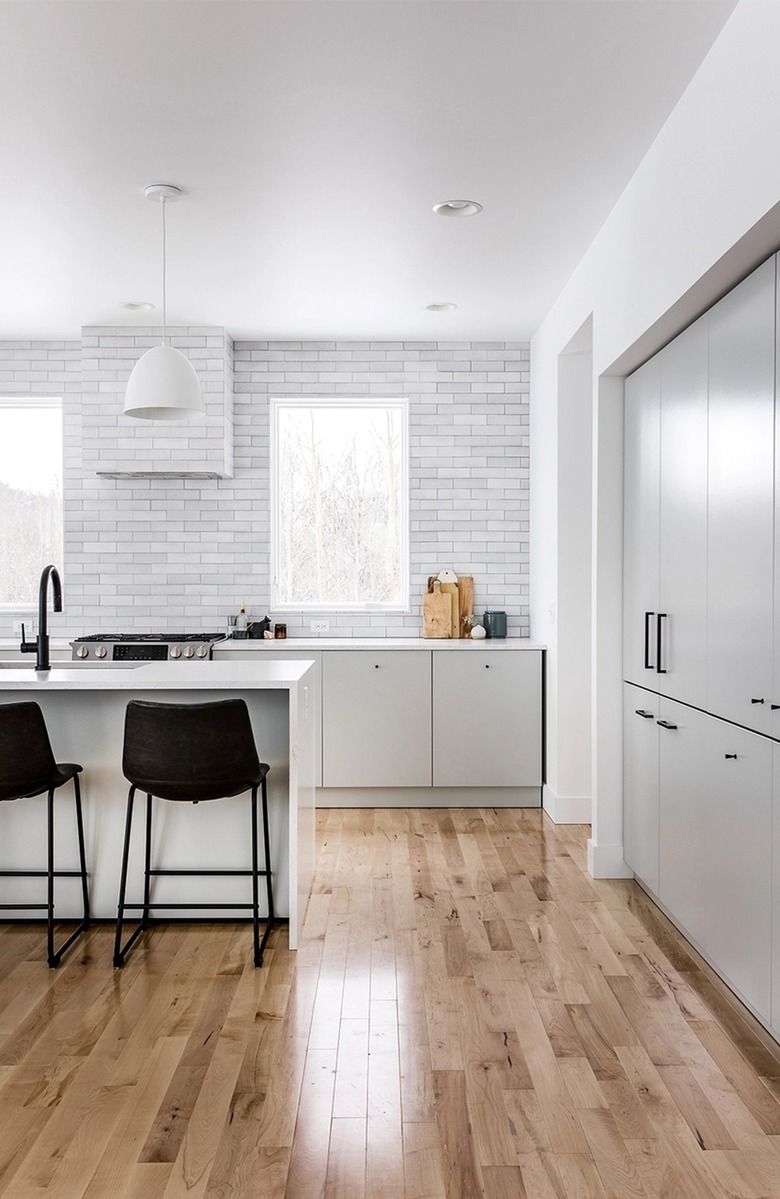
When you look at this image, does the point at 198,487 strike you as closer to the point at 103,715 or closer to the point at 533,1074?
the point at 103,715

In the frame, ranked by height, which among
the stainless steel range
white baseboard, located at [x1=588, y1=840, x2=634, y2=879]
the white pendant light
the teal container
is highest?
the white pendant light

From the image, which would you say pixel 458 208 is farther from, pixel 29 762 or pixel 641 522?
pixel 29 762

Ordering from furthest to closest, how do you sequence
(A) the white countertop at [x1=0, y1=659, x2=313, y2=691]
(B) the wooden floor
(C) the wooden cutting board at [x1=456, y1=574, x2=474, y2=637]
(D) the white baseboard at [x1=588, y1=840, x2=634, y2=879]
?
(C) the wooden cutting board at [x1=456, y1=574, x2=474, y2=637] < (D) the white baseboard at [x1=588, y1=840, x2=634, y2=879] < (A) the white countertop at [x1=0, y1=659, x2=313, y2=691] < (B) the wooden floor

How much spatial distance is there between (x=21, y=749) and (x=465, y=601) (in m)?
3.37

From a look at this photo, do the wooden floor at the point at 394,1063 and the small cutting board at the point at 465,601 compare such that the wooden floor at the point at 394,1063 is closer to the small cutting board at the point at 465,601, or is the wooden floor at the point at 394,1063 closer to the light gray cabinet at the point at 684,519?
the light gray cabinet at the point at 684,519

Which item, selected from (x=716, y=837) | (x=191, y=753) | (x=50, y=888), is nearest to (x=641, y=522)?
(x=716, y=837)

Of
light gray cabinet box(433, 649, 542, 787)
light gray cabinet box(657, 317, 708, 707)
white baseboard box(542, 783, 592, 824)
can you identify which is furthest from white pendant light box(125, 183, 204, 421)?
white baseboard box(542, 783, 592, 824)

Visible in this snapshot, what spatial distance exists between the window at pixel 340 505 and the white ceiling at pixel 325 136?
1.14 meters

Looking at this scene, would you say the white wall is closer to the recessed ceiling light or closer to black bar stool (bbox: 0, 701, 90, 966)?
the recessed ceiling light

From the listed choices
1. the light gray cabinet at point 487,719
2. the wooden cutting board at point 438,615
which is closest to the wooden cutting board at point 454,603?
the wooden cutting board at point 438,615

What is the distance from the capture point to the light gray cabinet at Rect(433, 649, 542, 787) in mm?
5434

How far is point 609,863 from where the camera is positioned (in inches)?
161

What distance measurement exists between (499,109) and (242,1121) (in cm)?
306

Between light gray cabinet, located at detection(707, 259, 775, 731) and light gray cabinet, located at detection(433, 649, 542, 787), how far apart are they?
2457mm
